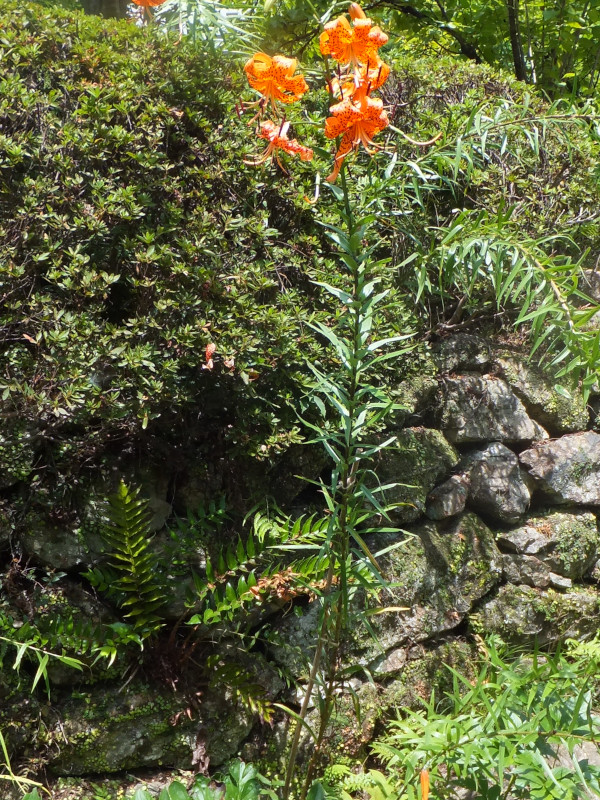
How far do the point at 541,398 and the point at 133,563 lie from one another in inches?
97.8

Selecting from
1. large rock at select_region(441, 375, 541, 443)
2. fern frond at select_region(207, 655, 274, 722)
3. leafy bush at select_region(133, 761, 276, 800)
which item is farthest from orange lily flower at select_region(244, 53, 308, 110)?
large rock at select_region(441, 375, 541, 443)

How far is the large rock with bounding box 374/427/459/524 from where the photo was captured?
3379 mm

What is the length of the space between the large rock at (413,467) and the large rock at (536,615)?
638mm

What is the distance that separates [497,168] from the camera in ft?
11.9

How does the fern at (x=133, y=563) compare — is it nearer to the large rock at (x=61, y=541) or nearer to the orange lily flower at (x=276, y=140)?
→ the large rock at (x=61, y=541)

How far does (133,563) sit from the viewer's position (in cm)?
257

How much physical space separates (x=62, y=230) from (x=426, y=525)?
2159 mm

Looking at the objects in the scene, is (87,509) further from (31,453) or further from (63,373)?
(63,373)

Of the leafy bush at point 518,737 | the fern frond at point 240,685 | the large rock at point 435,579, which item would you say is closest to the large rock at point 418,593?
the large rock at point 435,579

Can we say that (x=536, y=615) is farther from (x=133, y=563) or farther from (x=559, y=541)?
(x=133, y=563)

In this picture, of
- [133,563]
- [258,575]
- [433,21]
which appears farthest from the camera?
[433,21]

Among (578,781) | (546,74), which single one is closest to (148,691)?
(578,781)

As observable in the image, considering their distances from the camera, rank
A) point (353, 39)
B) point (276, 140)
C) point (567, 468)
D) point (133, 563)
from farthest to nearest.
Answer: point (567, 468) → point (133, 563) → point (276, 140) → point (353, 39)

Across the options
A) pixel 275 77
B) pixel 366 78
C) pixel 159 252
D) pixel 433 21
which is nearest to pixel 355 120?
pixel 366 78
